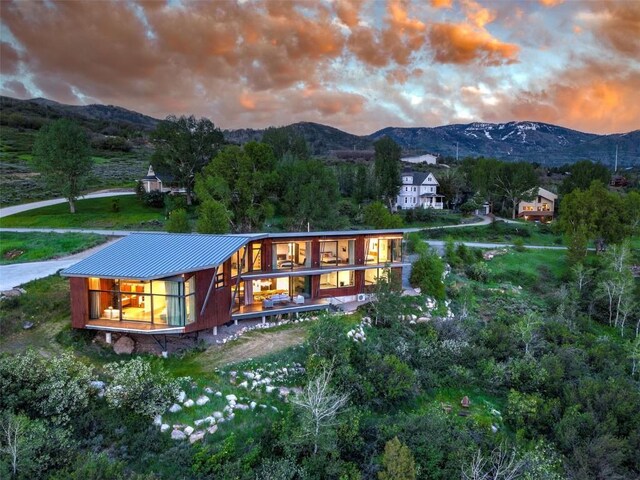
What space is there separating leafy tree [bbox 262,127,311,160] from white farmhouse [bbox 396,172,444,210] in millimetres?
16786

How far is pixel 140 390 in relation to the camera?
40.3 feet

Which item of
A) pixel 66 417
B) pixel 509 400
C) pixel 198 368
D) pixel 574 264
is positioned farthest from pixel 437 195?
pixel 66 417

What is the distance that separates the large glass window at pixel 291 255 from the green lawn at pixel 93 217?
2165 cm

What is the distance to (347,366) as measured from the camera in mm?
15273

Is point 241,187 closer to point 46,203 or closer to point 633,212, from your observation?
point 46,203

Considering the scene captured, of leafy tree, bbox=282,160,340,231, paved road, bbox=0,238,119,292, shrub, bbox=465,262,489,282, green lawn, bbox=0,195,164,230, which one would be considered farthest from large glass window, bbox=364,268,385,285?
green lawn, bbox=0,195,164,230

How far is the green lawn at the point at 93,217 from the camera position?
124 ft

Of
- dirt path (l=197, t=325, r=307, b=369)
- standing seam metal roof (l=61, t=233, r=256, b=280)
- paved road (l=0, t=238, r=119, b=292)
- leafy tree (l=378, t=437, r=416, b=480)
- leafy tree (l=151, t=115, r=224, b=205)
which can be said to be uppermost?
leafy tree (l=151, t=115, r=224, b=205)

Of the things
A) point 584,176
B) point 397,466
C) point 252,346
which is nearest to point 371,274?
point 252,346

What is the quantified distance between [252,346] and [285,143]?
50.4 m

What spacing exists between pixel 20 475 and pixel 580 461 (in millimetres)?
15998

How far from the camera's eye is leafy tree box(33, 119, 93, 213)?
40.9m

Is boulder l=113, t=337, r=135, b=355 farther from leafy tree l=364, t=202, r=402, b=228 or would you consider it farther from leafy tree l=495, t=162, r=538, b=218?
leafy tree l=495, t=162, r=538, b=218

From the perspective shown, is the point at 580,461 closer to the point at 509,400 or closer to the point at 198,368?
the point at 509,400
